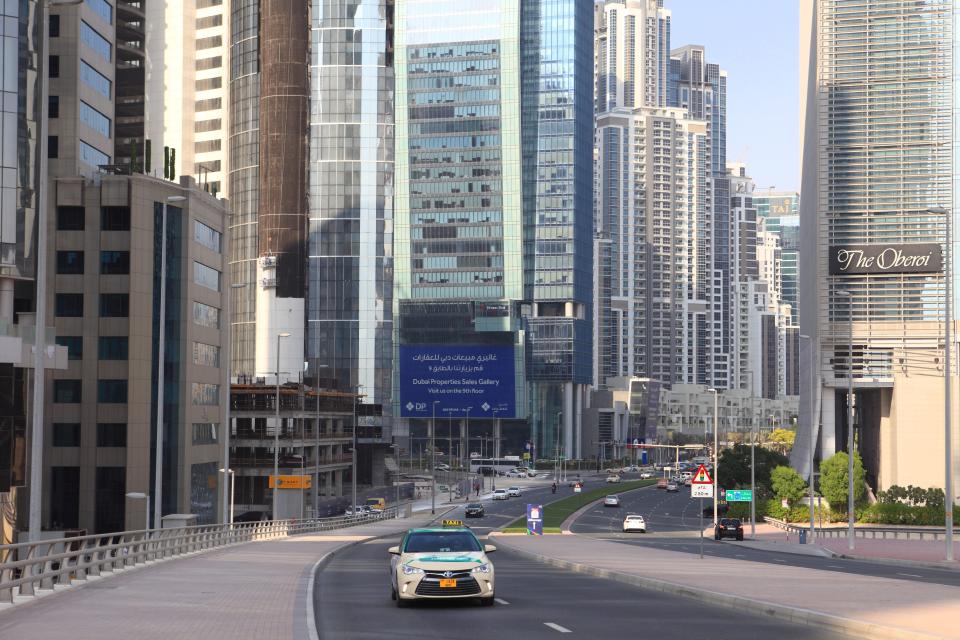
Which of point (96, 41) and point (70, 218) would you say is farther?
point (96, 41)

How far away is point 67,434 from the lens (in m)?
87.4

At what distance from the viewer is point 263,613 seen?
2248 cm

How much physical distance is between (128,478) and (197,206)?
21.4 meters

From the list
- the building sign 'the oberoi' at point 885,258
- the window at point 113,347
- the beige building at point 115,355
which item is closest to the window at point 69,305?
the beige building at point 115,355

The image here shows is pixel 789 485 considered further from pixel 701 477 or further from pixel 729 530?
pixel 701 477

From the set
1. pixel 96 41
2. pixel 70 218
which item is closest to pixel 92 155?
pixel 70 218

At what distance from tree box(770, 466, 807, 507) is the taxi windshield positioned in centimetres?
8022

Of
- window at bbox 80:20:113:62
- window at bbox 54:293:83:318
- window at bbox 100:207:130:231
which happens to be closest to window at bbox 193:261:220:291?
window at bbox 100:207:130:231

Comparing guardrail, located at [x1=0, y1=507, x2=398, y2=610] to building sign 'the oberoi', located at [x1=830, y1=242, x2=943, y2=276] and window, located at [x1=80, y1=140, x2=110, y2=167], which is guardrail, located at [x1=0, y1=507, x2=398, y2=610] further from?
building sign 'the oberoi', located at [x1=830, y1=242, x2=943, y2=276]

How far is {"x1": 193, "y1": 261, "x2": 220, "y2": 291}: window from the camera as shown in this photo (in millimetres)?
94812

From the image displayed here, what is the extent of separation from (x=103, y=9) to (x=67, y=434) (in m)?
33.4

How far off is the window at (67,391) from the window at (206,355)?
9190 mm

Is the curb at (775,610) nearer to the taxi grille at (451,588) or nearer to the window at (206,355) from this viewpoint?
the taxi grille at (451,588)

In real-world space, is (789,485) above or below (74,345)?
below
